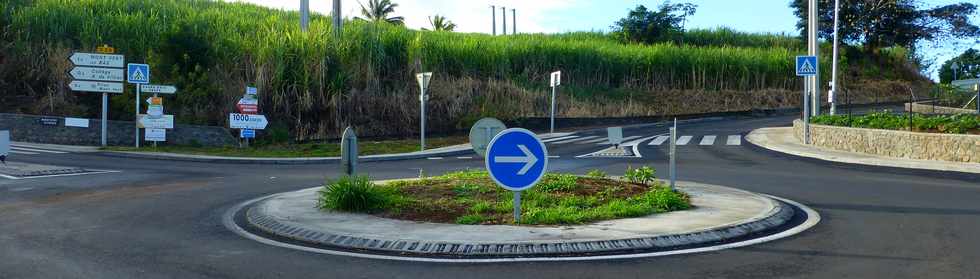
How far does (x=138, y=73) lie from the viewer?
24.4 meters

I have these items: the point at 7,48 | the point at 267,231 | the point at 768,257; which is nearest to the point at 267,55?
the point at 7,48

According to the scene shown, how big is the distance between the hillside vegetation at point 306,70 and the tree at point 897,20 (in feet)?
43.6

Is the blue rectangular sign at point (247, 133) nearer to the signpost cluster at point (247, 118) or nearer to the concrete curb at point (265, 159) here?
the signpost cluster at point (247, 118)

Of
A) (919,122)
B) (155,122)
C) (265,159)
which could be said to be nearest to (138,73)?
(155,122)

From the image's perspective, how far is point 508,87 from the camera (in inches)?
1366

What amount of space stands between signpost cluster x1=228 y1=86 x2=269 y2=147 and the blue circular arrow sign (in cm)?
1762

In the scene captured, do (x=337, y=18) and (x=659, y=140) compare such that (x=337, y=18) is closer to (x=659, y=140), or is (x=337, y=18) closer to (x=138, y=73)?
(x=138, y=73)

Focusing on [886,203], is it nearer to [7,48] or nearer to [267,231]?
[267,231]

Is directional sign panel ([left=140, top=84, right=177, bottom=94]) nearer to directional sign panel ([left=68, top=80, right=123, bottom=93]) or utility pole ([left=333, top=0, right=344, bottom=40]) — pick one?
directional sign panel ([left=68, top=80, right=123, bottom=93])

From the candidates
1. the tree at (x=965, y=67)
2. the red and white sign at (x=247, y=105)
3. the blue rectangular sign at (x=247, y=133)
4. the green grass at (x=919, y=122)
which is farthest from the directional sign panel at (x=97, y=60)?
the tree at (x=965, y=67)

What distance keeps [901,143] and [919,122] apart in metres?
0.96

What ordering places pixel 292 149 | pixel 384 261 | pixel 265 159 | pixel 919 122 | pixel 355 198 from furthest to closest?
pixel 292 149, pixel 265 159, pixel 919 122, pixel 355 198, pixel 384 261

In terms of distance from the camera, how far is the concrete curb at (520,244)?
7.28m

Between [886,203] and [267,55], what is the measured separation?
23.0 meters
